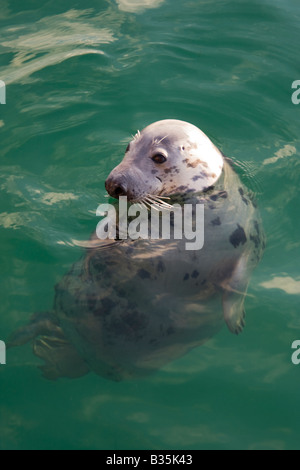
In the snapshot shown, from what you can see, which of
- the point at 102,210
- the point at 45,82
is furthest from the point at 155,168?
the point at 45,82

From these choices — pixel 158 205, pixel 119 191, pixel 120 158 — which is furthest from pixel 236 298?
pixel 120 158

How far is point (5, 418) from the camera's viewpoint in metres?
3.67

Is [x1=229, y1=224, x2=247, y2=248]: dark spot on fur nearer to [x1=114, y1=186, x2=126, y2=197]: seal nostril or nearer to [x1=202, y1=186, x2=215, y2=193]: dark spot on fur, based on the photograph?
[x1=202, y1=186, x2=215, y2=193]: dark spot on fur

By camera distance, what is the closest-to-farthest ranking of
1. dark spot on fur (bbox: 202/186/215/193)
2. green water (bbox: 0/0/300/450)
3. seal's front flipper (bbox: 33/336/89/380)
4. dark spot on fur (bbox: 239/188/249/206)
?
1. green water (bbox: 0/0/300/450)
2. seal's front flipper (bbox: 33/336/89/380)
3. dark spot on fur (bbox: 202/186/215/193)
4. dark spot on fur (bbox: 239/188/249/206)

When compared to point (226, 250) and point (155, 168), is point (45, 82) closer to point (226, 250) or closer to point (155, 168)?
point (155, 168)

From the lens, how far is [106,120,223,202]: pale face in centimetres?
428

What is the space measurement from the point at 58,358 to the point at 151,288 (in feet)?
2.74

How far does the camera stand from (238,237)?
4.19 m

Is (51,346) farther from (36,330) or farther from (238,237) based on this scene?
(238,237)

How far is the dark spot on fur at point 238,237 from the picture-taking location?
416cm

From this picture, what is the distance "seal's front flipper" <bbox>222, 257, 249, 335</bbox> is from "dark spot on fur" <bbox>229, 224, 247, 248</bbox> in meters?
0.12

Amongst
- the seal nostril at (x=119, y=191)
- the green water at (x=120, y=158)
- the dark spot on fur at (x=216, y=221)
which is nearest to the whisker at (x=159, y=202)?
the seal nostril at (x=119, y=191)

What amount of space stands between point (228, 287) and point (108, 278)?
866 mm

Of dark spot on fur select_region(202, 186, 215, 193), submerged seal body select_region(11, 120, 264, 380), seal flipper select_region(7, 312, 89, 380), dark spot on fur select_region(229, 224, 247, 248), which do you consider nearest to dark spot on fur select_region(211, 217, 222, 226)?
submerged seal body select_region(11, 120, 264, 380)
